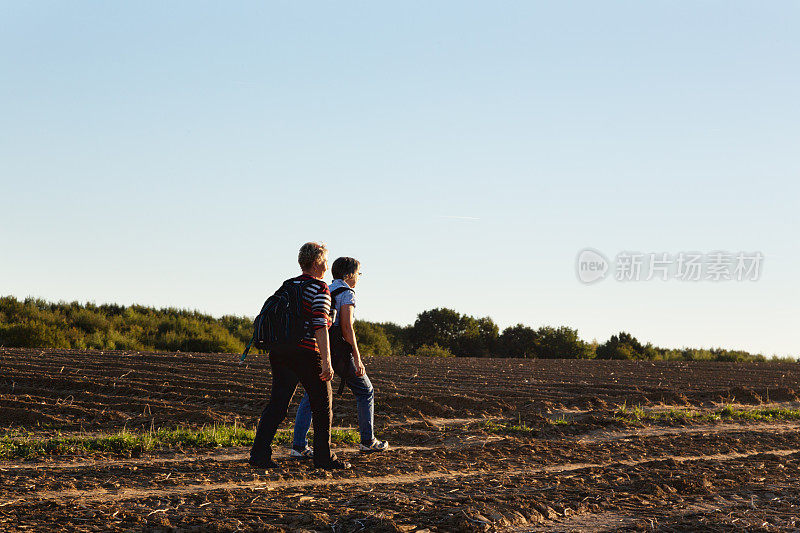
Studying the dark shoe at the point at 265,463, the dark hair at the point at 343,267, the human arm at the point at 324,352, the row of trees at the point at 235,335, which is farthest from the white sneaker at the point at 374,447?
the row of trees at the point at 235,335

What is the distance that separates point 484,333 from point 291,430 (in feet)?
103

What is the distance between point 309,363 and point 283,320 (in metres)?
0.39

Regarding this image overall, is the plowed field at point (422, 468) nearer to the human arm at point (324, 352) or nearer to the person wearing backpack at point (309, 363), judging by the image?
the person wearing backpack at point (309, 363)

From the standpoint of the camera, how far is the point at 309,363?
6020 millimetres

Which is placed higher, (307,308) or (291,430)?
(307,308)

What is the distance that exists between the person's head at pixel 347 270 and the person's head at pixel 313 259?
0.51m

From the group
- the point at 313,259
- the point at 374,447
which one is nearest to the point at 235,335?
the point at 374,447

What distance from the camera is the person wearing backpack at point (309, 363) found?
19.5ft

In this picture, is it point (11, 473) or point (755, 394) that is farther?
point (755, 394)

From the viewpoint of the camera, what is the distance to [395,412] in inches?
395

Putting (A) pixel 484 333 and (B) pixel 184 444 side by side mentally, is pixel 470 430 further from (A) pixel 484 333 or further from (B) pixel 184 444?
(A) pixel 484 333

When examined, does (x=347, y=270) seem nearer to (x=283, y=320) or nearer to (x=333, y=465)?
(x=283, y=320)

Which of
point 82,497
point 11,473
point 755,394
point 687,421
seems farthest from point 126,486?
point 755,394

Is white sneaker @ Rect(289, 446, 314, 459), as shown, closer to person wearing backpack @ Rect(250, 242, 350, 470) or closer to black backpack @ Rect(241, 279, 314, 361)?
person wearing backpack @ Rect(250, 242, 350, 470)
